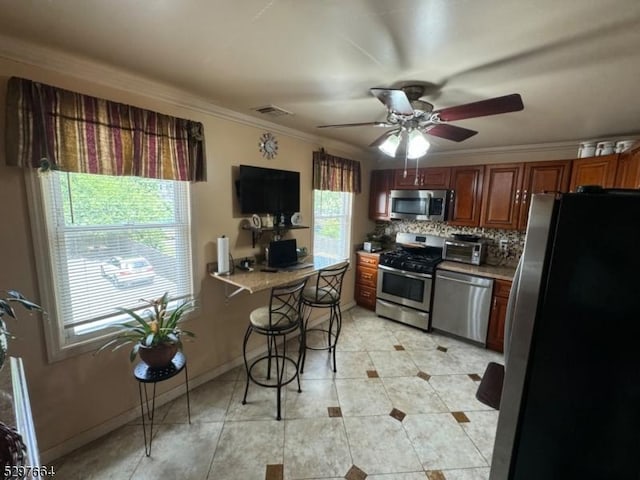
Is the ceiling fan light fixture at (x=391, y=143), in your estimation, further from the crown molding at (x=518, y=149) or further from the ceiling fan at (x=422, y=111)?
the crown molding at (x=518, y=149)

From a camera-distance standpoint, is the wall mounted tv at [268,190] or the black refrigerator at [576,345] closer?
the black refrigerator at [576,345]

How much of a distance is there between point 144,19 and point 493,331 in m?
3.94

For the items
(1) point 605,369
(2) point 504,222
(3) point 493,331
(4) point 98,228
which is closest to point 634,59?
(1) point 605,369

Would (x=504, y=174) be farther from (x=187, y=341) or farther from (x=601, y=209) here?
(x=187, y=341)

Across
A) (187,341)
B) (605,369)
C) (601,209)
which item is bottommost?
(187,341)

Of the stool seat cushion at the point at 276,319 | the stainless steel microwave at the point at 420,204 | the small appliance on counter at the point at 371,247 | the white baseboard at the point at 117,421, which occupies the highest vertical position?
the stainless steel microwave at the point at 420,204

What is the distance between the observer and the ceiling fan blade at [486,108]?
1.37m

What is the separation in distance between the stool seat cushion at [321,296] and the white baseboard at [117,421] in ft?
3.14

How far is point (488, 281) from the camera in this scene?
3.13m

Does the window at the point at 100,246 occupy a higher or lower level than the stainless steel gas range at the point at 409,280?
higher

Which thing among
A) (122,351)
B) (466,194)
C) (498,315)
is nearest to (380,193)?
(466,194)

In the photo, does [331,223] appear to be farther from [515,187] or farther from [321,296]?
[515,187]

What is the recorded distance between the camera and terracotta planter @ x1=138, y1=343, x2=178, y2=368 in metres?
1.74

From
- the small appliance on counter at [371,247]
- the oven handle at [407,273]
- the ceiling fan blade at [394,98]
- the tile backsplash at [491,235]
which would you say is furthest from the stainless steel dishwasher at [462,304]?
the ceiling fan blade at [394,98]
